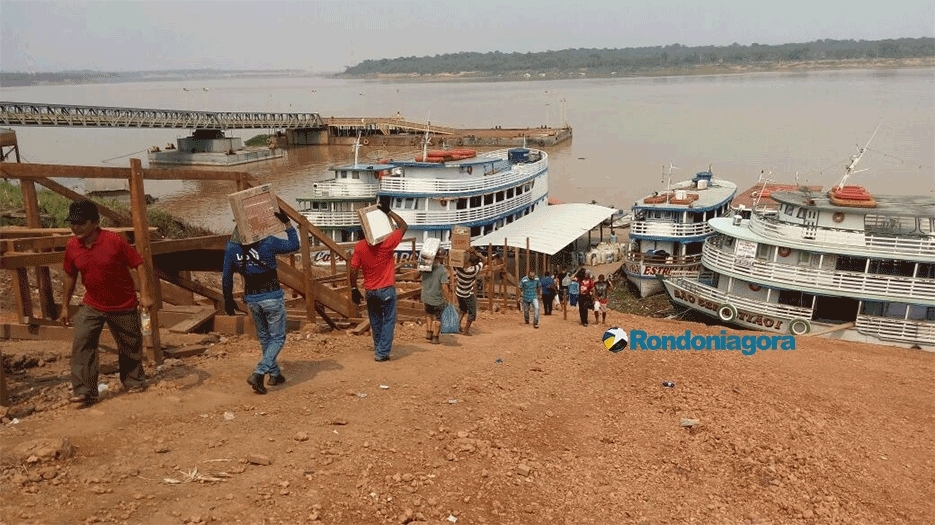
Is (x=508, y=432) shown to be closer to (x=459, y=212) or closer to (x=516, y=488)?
(x=516, y=488)

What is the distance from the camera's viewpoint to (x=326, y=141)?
7538 centimetres

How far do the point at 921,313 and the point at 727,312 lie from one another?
15.2ft

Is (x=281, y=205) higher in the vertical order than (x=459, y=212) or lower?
higher

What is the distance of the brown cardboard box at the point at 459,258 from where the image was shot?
10.5m

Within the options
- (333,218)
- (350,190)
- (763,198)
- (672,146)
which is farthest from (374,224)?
(672,146)

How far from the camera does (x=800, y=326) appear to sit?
17438mm

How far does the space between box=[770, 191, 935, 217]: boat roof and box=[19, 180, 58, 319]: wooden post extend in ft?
56.3

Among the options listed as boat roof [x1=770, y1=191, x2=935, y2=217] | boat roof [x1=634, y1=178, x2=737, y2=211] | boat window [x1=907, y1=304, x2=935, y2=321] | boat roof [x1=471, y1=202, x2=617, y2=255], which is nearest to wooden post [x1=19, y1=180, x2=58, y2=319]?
boat roof [x1=471, y1=202, x2=617, y2=255]

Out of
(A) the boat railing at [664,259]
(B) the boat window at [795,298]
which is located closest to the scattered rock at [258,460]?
(B) the boat window at [795,298]

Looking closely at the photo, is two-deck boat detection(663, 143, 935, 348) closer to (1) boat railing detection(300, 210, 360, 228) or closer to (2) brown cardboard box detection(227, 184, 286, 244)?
(1) boat railing detection(300, 210, 360, 228)

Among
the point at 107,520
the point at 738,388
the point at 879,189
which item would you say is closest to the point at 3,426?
the point at 107,520

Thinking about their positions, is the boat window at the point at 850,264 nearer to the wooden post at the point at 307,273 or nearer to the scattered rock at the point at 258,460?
the wooden post at the point at 307,273

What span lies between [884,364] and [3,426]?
1434cm

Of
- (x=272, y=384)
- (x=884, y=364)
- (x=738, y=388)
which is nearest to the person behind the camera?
(x=272, y=384)
